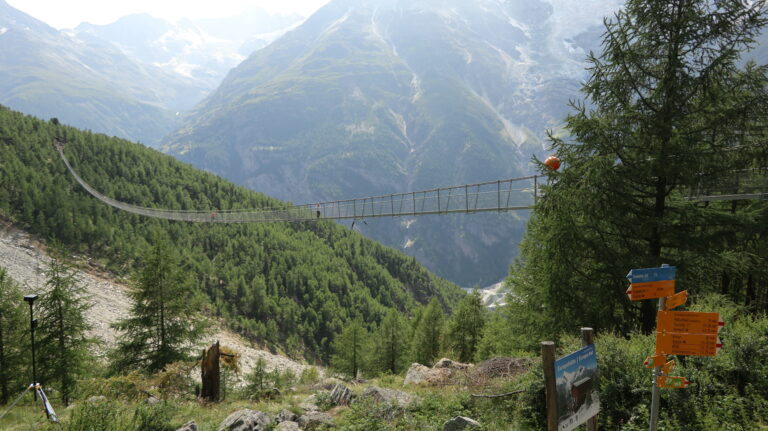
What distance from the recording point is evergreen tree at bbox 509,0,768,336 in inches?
324


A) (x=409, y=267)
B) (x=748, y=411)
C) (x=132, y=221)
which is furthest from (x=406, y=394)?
(x=409, y=267)

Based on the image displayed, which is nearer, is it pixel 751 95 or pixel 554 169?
pixel 751 95

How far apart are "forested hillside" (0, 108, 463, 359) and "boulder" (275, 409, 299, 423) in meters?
34.9

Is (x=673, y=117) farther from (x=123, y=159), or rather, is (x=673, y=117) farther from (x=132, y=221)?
(x=123, y=159)

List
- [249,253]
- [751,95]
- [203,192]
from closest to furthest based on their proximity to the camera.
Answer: [751,95]
[249,253]
[203,192]

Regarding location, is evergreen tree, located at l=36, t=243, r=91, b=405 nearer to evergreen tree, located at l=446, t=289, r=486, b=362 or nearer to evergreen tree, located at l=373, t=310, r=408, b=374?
evergreen tree, located at l=446, t=289, r=486, b=362

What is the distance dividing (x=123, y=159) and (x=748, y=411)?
332 feet

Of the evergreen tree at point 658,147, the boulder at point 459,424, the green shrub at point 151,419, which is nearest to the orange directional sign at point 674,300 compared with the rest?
the boulder at point 459,424

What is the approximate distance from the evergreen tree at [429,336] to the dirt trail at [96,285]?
10877 mm

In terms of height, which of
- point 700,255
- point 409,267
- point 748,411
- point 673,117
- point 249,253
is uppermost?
point 673,117

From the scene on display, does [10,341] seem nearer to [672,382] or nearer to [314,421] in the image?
[314,421]

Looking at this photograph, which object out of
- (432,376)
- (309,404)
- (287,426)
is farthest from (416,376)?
(287,426)

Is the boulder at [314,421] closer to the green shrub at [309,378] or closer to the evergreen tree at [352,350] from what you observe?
the green shrub at [309,378]

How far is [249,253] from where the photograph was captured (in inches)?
2923
